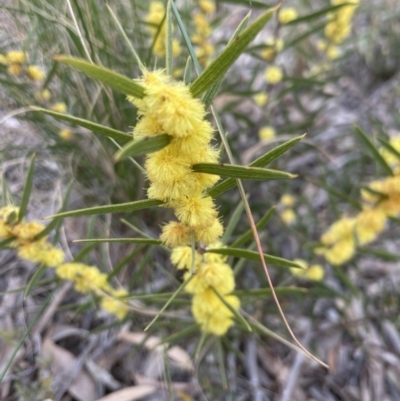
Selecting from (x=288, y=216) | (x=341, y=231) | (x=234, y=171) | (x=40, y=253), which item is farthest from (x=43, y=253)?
(x=288, y=216)

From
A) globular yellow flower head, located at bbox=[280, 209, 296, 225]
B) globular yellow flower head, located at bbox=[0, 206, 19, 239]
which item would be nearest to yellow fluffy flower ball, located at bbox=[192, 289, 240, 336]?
globular yellow flower head, located at bbox=[0, 206, 19, 239]

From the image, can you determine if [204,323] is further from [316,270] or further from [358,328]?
[358,328]

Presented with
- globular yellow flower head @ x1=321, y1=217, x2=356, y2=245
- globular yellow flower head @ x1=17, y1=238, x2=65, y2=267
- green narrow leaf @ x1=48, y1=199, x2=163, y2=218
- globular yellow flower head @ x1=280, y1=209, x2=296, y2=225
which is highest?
globular yellow flower head @ x1=280, y1=209, x2=296, y2=225

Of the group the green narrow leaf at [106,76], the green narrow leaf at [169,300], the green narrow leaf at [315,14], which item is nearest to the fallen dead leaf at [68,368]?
the green narrow leaf at [169,300]

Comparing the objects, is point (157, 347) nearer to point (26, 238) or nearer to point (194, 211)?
point (26, 238)

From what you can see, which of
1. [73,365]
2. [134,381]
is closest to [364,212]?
[134,381]

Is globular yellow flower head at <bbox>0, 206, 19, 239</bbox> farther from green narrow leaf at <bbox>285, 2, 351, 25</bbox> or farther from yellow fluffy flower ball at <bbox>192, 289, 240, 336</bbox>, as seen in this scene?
green narrow leaf at <bbox>285, 2, 351, 25</bbox>
